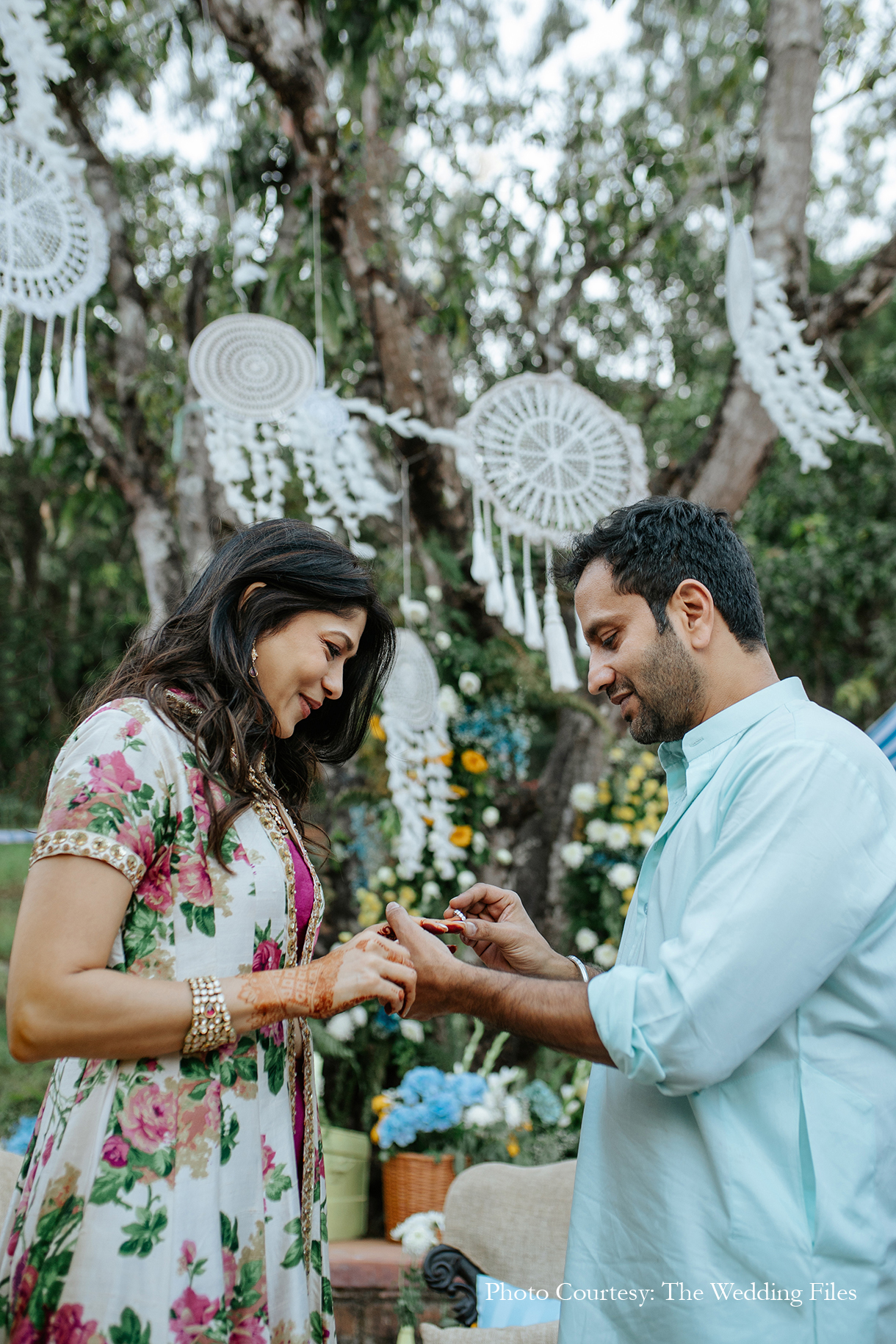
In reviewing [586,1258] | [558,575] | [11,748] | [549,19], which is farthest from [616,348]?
[11,748]

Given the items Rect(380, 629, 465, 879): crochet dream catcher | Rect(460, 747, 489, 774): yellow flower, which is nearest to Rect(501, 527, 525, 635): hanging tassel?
Rect(380, 629, 465, 879): crochet dream catcher

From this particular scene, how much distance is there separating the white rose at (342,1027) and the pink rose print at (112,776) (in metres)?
2.34

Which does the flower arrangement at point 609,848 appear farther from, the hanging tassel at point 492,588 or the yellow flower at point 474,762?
the hanging tassel at point 492,588

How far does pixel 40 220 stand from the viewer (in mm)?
2877

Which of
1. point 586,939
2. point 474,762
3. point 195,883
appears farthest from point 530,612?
point 195,883

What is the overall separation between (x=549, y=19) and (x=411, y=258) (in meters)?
2.38

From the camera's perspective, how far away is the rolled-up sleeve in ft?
3.66

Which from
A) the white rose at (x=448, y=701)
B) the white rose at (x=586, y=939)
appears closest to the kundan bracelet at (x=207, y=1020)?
the white rose at (x=448, y=701)

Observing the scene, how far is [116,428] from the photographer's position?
180 inches

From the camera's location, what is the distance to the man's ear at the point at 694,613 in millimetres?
1443

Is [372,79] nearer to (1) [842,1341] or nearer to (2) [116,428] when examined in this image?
(2) [116,428]

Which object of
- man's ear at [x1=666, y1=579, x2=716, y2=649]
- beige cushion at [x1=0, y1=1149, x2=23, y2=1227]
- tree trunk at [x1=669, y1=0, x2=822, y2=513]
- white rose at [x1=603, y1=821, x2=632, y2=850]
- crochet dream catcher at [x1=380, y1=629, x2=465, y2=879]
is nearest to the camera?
man's ear at [x1=666, y1=579, x2=716, y2=649]

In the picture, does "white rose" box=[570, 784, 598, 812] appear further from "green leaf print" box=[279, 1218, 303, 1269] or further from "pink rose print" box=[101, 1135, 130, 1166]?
"pink rose print" box=[101, 1135, 130, 1166]

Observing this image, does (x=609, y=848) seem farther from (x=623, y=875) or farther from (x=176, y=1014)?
(x=176, y=1014)
